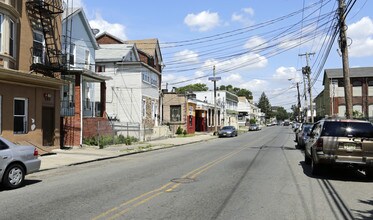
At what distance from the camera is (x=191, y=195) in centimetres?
939

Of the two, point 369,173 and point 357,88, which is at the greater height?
point 357,88

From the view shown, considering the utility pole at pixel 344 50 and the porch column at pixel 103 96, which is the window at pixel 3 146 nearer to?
the utility pole at pixel 344 50

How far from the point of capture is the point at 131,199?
8906mm

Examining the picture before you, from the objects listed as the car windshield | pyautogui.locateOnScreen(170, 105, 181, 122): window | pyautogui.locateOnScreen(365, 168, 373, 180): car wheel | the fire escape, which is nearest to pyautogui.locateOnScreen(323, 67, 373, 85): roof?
pyautogui.locateOnScreen(170, 105, 181, 122): window

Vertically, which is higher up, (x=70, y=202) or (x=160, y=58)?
(x=160, y=58)

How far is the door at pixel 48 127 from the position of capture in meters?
22.3

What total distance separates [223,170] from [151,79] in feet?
94.2

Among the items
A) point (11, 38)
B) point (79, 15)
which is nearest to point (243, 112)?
point (79, 15)

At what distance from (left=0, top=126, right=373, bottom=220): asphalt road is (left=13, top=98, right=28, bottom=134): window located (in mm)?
5808

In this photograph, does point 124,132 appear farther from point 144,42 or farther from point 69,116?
point 144,42

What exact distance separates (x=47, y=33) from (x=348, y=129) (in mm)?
16917

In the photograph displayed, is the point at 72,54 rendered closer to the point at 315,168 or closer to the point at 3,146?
the point at 3,146

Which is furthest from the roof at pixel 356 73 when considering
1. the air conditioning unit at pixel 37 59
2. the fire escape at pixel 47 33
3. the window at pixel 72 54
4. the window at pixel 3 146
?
the window at pixel 3 146

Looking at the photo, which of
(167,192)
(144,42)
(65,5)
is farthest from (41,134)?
(144,42)
